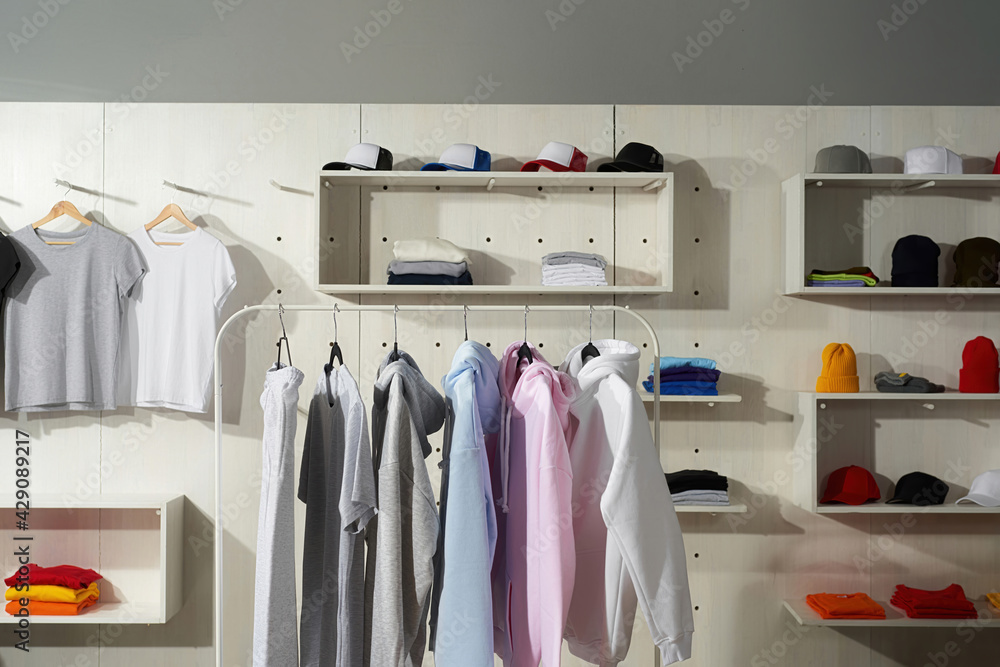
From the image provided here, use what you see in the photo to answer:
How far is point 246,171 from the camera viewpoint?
9.11 feet

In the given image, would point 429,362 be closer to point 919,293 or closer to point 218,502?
point 218,502

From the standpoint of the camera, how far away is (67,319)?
8.60ft

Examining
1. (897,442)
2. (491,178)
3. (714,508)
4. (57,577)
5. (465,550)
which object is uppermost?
(491,178)

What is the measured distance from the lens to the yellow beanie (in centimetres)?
263

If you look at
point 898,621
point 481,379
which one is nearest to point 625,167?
point 481,379

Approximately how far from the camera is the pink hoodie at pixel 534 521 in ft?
5.70

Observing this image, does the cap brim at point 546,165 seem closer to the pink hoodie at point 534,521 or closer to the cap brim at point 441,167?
the cap brim at point 441,167

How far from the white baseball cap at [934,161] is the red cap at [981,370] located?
2.14 feet

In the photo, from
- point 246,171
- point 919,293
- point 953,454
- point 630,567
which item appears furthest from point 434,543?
point 953,454

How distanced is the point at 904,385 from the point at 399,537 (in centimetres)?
197

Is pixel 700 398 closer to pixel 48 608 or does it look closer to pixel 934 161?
pixel 934 161

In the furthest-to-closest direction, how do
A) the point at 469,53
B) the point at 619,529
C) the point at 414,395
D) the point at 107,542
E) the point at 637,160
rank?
the point at 469,53 → the point at 107,542 → the point at 637,160 → the point at 414,395 → the point at 619,529

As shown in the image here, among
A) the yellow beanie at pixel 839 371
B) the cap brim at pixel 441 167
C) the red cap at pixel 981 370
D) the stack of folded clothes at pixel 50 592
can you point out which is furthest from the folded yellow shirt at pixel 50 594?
the red cap at pixel 981 370

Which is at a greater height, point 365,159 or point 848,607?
point 365,159
